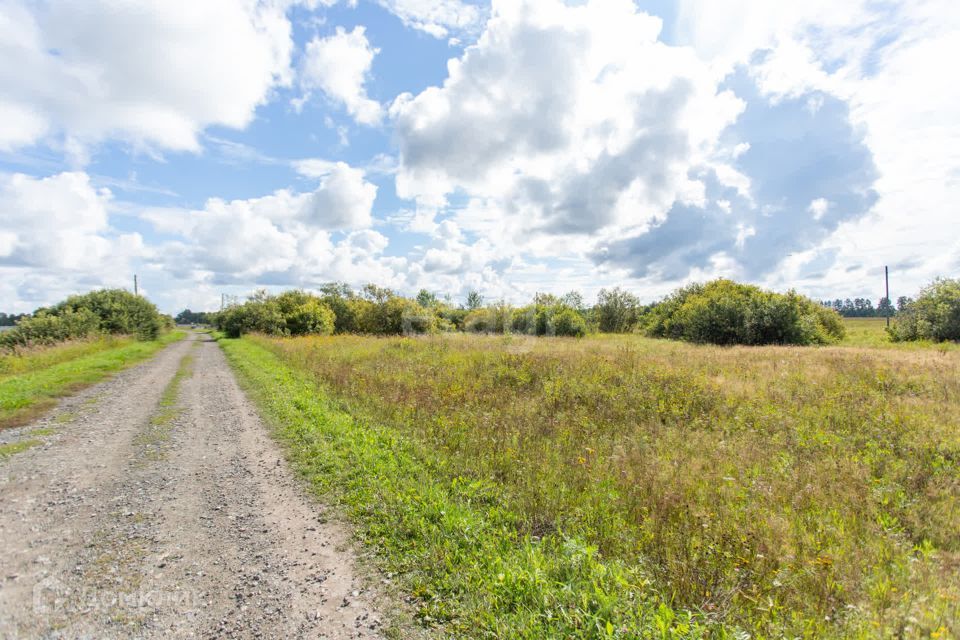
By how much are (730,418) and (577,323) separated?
29.0 meters

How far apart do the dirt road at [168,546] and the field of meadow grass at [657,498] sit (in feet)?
1.82

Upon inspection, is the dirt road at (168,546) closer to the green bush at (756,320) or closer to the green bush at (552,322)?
the green bush at (756,320)

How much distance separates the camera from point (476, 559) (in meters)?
3.74

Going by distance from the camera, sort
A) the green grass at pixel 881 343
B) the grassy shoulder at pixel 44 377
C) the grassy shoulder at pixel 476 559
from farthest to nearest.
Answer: the green grass at pixel 881 343
the grassy shoulder at pixel 44 377
the grassy shoulder at pixel 476 559

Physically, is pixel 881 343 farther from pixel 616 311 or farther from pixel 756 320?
pixel 616 311

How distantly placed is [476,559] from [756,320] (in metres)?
30.0

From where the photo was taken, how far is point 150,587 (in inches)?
136

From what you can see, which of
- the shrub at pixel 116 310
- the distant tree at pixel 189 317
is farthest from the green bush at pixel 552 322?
the distant tree at pixel 189 317

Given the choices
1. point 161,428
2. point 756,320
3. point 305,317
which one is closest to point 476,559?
point 161,428

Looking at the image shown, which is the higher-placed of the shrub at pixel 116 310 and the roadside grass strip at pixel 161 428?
the shrub at pixel 116 310

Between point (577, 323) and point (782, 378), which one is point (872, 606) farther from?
point (577, 323)

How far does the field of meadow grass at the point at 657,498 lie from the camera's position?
10.2 ft

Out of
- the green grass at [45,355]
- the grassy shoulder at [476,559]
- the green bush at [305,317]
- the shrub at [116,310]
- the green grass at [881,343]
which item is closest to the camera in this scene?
the grassy shoulder at [476,559]

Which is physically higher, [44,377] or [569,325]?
[569,325]
